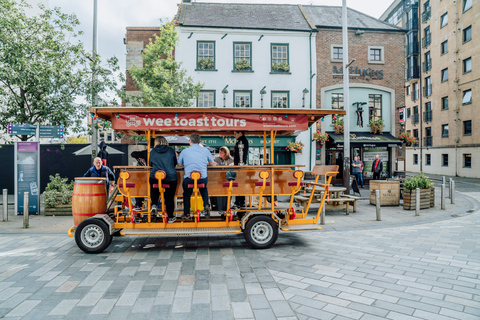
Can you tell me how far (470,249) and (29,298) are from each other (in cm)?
748

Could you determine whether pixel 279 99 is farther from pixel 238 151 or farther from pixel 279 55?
pixel 238 151

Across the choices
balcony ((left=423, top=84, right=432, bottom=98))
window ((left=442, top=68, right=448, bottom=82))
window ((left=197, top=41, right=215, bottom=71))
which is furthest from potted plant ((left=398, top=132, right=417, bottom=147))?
balcony ((left=423, top=84, right=432, bottom=98))

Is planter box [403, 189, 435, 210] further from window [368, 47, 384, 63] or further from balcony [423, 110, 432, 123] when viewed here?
balcony [423, 110, 432, 123]

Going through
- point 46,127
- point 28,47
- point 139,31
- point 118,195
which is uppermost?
point 139,31

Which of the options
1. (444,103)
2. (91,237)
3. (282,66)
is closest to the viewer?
(91,237)

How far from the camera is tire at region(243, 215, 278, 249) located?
20.0ft

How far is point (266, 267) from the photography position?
16.8ft

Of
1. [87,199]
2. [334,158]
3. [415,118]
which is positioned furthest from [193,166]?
[415,118]

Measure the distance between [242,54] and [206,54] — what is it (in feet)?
7.48

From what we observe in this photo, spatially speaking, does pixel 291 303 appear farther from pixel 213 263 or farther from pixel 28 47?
pixel 28 47

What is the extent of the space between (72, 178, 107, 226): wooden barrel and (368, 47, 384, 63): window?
19799 millimetres

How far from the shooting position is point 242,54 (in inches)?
794

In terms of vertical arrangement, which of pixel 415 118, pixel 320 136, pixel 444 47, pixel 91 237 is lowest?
pixel 91 237

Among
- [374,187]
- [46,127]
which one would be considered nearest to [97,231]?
[46,127]
